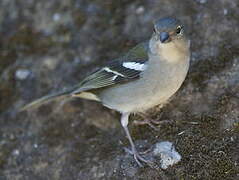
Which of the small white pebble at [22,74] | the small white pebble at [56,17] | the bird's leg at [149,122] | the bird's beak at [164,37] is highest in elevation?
the bird's beak at [164,37]

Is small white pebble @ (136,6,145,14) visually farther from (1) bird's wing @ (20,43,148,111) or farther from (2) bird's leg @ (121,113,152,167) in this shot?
(2) bird's leg @ (121,113,152,167)

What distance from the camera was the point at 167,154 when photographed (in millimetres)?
3920

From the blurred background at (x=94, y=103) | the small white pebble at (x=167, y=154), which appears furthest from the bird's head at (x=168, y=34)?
the small white pebble at (x=167, y=154)

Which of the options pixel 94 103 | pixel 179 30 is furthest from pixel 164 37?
pixel 94 103

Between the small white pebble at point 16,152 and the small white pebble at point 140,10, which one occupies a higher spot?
the small white pebble at point 140,10

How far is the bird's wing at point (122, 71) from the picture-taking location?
4.17 metres

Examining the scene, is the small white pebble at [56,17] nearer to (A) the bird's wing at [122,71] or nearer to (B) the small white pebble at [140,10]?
(B) the small white pebble at [140,10]

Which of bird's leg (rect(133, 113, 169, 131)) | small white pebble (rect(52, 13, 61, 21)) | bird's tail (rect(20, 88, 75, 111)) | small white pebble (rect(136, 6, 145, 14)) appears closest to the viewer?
bird's leg (rect(133, 113, 169, 131))

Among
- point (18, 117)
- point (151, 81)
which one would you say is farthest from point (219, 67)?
point (18, 117)

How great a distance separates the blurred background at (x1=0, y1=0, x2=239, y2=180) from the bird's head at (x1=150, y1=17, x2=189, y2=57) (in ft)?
2.48

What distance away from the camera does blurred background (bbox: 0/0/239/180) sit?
3990 mm

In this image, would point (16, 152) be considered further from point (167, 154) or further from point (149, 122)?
point (167, 154)

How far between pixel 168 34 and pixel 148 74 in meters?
0.46

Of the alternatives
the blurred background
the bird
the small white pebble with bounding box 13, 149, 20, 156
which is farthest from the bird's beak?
the small white pebble with bounding box 13, 149, 20, 156
